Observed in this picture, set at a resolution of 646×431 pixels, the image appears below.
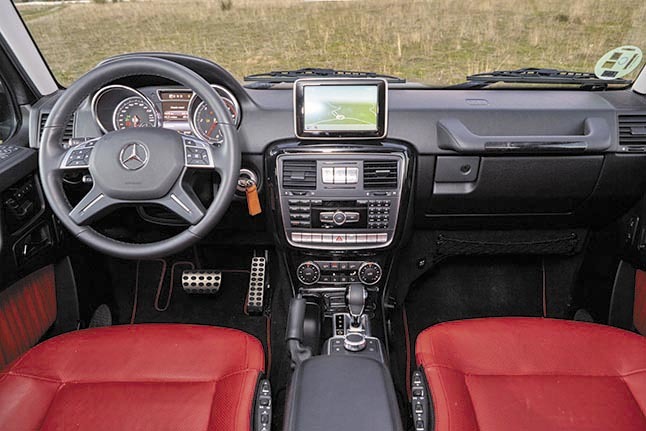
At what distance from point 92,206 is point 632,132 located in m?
1.81

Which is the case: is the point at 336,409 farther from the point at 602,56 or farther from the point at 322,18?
the point at 602,56

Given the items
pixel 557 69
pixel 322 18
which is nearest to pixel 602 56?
pixel 557 69

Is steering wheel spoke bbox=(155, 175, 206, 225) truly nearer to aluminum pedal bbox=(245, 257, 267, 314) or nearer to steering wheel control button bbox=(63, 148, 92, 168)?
steering wheel control button bbox=(63, 148, 92, 168)

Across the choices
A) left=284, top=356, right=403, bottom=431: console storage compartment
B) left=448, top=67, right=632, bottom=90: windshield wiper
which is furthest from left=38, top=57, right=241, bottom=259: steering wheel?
left=448, top=67, right=632, bottom=90: windshield wiper

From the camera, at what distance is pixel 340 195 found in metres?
1.95

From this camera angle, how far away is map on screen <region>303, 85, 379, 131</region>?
1.79 meters

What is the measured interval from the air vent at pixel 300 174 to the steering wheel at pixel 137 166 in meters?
0.37

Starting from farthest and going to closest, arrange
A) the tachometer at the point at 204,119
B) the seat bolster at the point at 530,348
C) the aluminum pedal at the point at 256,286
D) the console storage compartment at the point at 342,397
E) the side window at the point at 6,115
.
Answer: the aluminum pedal at the point at 256,286
the side window at the point at 6,115
the tachometer at the point at 204,119
the seat bolster at the point at 530,348
the console storage compartment at the point at 342,397

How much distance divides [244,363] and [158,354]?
25cm

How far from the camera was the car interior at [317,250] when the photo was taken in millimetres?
1443

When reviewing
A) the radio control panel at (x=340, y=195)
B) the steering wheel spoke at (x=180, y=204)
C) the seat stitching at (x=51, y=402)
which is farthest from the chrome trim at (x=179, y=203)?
the seat stitching at (x=51, y=402)

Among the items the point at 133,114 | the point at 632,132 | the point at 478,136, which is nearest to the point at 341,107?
the point at 478,136

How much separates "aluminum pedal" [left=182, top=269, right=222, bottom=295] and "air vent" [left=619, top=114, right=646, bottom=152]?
1766 millimetres

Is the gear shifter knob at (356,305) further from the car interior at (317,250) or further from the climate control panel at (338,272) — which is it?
the climate control panel at (338,272)
